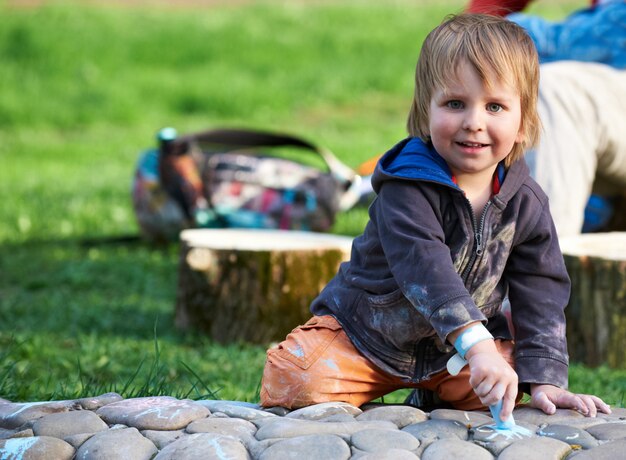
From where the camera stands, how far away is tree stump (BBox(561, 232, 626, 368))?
3.90 meters

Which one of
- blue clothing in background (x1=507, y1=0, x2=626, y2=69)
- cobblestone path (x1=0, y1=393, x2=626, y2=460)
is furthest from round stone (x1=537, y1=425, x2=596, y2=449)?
blue clothing in background (x1=507, y1=0, x2=626, y2=69)

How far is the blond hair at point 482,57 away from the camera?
2.69 metres

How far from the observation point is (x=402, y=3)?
15.3 metres

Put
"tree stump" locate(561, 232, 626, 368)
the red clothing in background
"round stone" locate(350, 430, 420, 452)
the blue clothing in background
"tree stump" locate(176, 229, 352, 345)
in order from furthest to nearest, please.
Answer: the blue clothing in background
"tree stump" locate(176, 229, 352, 345)
"tree stump" locate(561, 232, 626, 368)
the red clothing in background
"round stone" locate(350, 430, 420, 452)

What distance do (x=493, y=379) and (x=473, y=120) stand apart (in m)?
0.65

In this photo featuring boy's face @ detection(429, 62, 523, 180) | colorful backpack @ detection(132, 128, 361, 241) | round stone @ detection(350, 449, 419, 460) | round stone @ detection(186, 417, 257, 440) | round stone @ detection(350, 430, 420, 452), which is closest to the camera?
round stone @ detection(350, 449, 419, 460)

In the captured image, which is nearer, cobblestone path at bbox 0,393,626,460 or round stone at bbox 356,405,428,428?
cobblestone path at bbox 0,393,626,460

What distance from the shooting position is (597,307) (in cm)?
395

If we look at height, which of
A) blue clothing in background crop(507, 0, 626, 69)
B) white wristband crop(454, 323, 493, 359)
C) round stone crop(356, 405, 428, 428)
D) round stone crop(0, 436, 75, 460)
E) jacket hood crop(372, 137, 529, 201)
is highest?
blue clothing in background crop(507, 0, 626, 69)

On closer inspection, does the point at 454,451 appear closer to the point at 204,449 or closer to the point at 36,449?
the point at 204,449

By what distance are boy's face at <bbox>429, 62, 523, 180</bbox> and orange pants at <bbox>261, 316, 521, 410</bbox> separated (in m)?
0.57

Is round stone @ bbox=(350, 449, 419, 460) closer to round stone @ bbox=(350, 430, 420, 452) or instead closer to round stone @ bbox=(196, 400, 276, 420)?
round stone @ bbox=(350, 430, 420, 452)

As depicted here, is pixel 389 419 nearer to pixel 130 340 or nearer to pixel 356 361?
pixel 356 361

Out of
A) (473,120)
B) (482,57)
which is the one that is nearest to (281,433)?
(473,120)
